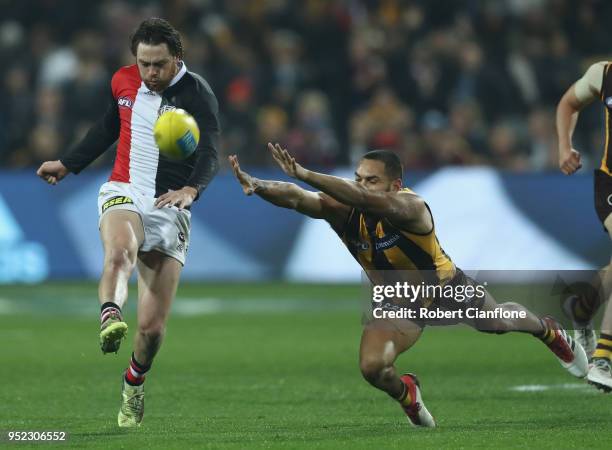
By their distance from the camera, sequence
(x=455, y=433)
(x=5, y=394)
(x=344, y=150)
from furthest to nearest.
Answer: (x=344, y=150)
(x=5, y=394)
(x=455, y=433)

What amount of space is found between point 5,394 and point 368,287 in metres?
2.83

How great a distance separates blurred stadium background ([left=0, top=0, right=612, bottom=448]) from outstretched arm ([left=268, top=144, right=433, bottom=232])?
2.85 metres

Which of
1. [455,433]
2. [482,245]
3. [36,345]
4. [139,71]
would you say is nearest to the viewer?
[455,433]

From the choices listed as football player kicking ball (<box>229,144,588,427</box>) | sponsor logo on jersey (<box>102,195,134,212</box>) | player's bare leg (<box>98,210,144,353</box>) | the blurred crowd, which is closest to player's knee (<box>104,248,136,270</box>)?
player's bare leg (<box>98,210,144,353</box>)

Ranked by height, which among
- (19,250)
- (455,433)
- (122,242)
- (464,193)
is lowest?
(19,250)

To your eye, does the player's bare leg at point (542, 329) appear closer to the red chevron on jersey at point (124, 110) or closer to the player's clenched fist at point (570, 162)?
the player's clenched fist at point (570, 162)

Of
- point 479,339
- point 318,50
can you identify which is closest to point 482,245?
point 479,339

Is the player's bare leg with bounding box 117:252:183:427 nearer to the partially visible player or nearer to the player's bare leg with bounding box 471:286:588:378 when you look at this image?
the player's bare leg with bounding box 471:286:588:378

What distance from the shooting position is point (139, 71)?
845 centimetres

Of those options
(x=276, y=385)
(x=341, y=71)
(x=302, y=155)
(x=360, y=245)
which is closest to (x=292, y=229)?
(x=302, y=155)

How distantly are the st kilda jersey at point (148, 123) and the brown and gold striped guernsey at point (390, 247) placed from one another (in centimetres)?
107

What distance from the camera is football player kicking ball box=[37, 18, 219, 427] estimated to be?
813 centimetres

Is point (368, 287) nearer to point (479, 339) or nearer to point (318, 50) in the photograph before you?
point (479, 339)

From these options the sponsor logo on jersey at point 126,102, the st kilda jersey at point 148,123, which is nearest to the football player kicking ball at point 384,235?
the st kilda jersey at point 148,123
